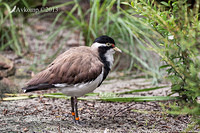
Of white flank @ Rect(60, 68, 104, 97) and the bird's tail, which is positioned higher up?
the bird's tail

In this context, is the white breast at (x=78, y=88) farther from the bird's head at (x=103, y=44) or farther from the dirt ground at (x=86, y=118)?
the bird's head at (x=103, y=44)

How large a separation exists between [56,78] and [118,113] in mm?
887

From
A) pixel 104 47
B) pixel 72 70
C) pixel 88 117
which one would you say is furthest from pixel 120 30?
pixel 72 70

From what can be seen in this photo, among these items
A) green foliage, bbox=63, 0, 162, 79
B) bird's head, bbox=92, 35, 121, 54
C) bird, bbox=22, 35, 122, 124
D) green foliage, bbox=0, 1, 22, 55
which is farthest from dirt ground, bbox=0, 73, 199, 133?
green foliage, bbox=0, 1, 22, 55

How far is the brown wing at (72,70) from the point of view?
2.83 meters

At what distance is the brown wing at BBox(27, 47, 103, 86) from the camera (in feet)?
9.30

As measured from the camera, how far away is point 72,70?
2.88 m

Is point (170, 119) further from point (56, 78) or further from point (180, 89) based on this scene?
point (56, 78)

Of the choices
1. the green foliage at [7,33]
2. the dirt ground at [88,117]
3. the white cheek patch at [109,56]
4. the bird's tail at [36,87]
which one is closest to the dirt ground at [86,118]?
the dirt ground at [88,117]

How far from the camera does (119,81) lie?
5.12m

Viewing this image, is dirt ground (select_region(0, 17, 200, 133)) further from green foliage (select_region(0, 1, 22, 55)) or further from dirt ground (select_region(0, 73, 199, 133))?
green foliage (select_region(0, 1, 22, 55))

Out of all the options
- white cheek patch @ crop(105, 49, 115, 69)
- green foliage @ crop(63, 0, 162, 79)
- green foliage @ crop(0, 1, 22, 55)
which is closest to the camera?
white cheek patch @ crop(105, 49, 115, 69)

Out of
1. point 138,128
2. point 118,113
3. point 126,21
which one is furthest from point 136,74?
point 138,128

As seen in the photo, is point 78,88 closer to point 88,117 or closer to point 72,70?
point 72,70
